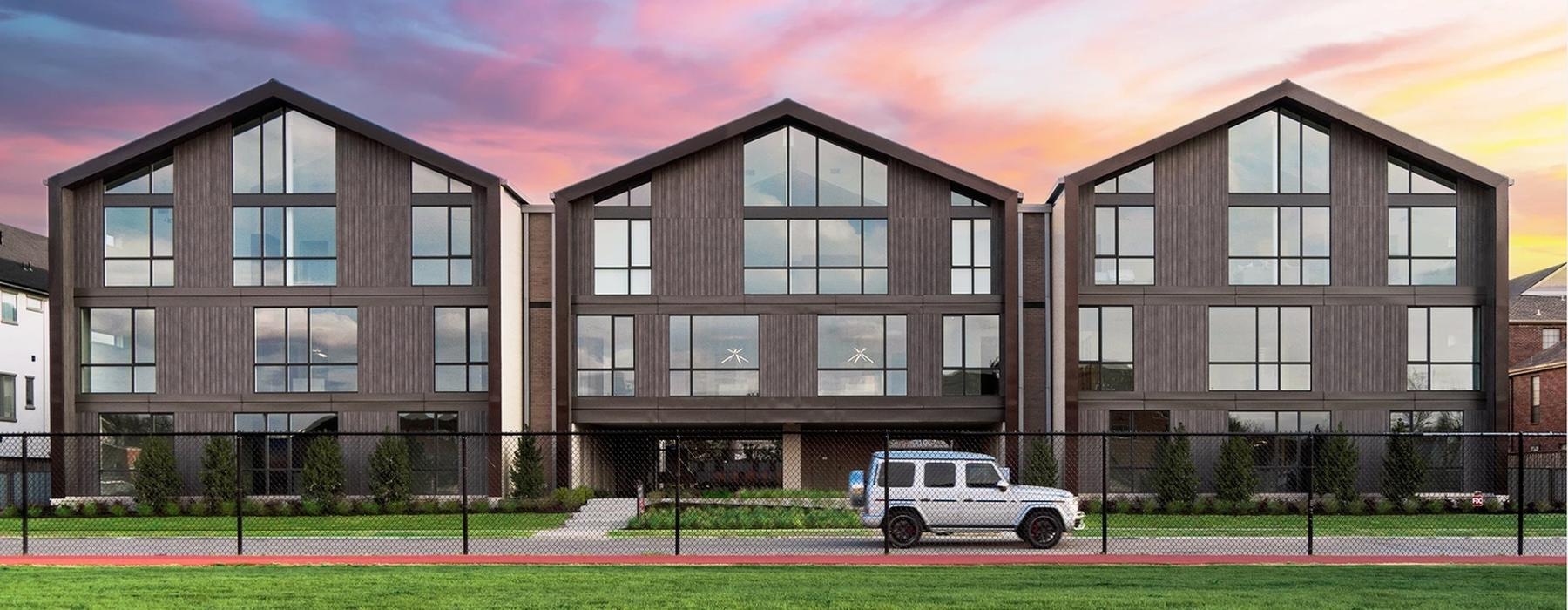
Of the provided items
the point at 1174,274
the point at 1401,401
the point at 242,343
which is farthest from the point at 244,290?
the point at 1401,401

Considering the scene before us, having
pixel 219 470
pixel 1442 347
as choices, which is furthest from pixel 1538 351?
pixel 219 470

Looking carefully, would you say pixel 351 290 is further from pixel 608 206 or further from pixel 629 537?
pixel 629 537

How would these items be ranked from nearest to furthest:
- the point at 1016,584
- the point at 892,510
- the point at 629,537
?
1. the point at 1016,584
2. the point at 892,510
3. the point at 629,537

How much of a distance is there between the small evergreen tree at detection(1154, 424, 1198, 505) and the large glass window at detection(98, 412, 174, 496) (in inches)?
999

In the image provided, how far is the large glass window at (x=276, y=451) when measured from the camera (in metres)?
35.3

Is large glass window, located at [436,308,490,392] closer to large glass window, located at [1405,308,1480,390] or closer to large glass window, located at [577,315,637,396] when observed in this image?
large glass window, located at [577,315,637,396]

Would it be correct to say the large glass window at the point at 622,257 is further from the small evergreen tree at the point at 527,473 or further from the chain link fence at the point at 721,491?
the small evergreen tree at the point at 527,473

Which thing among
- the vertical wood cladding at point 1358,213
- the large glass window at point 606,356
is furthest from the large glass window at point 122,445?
the vertical wood cladding at point 1358,213

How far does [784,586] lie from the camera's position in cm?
1622

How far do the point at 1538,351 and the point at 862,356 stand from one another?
114 feet

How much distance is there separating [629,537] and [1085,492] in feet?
46.5

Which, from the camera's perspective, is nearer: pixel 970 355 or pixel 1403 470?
pixel 1403 470

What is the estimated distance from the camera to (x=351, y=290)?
35750mm

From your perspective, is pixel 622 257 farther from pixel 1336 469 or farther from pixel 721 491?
pixel 1336 469
